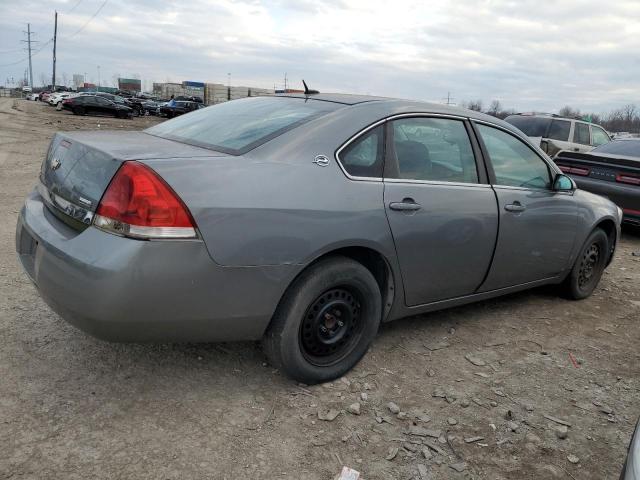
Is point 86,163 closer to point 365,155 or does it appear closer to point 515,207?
point 365,155

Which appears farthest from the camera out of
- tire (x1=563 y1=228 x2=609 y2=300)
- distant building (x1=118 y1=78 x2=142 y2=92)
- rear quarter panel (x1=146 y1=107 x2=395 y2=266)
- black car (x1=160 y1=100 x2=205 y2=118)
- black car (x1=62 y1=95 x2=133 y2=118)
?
distant building (x1=118 y1=78 x2=142 y2=92)

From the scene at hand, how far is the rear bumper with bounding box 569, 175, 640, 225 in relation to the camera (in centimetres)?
714

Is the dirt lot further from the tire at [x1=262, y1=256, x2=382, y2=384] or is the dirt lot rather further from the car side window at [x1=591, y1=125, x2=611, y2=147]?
the car side window at [x1=591, y1=125, x2=611, y2=147]

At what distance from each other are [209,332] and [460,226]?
1702 millimetres

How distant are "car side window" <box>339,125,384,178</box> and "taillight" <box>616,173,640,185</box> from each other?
5.58 meters

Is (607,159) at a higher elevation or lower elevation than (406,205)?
higher

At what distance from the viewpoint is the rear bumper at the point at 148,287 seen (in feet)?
7.52

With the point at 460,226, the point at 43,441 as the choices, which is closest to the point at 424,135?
the point at 460,226

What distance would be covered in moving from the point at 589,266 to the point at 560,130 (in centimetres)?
911

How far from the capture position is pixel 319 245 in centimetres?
272

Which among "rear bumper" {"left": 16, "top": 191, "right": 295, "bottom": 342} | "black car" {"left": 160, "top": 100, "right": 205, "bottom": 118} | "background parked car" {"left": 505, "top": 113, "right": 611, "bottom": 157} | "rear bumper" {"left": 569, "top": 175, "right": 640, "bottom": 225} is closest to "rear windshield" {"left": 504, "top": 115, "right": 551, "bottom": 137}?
"background parked car" {"left": 505, "top": 113, "right": 611, "bottom": 157}

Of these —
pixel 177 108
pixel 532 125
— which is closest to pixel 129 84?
pixel 177 108

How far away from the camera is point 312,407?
110 inches

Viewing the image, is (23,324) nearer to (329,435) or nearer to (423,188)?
(329,435)
